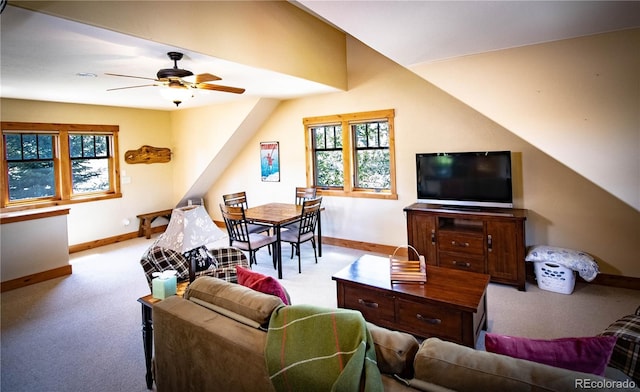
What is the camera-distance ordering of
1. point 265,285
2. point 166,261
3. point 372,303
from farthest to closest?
point 372,303 → point 166,261 → point 265,285

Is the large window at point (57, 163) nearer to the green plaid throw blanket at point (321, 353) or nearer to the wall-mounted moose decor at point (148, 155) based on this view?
the wall-mounted moose decor at point (148, 155)

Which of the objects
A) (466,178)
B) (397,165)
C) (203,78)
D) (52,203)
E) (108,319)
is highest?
A: (203,78)

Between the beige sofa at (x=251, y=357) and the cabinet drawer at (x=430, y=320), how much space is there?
122cm

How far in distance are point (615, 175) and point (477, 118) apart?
171 cm

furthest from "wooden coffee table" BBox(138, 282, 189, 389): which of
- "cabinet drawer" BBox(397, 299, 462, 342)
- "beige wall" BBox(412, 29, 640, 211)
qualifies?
"beige wall" BBox(412, 29, 640, 211)

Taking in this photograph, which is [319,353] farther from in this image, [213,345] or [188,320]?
[188,320]

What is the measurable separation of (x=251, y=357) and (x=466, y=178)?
11.6 feet

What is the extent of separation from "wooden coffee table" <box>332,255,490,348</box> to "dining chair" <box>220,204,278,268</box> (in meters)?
1.71

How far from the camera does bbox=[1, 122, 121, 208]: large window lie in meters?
5.12

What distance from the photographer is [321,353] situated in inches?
49.1

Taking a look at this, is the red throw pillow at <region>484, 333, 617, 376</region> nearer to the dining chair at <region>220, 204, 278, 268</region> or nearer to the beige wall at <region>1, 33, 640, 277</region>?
the beige wall at <region>1, 33, 640, 277</region>

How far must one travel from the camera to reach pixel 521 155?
4.05 m

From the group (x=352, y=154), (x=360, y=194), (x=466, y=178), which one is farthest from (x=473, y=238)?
(x=352, y=154)

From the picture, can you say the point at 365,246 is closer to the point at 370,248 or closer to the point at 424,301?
the point at 370,248
